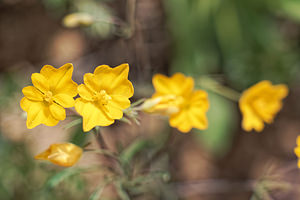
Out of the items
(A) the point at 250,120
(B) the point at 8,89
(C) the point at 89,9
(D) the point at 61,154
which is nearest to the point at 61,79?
(D) the point at 61,154

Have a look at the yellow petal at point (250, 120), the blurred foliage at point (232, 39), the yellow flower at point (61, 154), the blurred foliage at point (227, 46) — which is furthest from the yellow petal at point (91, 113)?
the blurred foliage at point (232, 39)

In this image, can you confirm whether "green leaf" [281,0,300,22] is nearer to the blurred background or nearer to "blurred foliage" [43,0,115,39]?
the blurred background

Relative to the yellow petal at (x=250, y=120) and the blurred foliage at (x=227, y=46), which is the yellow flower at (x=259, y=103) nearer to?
the yellow petal at (x=250, y=120)

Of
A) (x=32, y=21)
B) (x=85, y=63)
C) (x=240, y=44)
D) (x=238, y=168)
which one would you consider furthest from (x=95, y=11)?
(x=238, y=168)

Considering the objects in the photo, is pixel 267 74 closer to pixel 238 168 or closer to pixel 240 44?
pixel 240 44

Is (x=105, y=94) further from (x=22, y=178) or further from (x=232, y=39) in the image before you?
(x=232, y=39)
